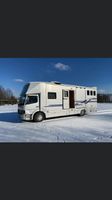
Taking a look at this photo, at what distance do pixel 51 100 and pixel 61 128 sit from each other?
1320 mm

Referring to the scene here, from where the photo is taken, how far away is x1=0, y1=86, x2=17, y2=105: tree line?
21.2ft

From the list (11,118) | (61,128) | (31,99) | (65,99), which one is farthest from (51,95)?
(11,118)

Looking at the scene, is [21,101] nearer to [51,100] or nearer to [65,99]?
[51,100]

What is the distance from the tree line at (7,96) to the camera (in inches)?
254

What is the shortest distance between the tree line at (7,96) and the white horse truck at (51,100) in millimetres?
258

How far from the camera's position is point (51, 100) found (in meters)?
6.91

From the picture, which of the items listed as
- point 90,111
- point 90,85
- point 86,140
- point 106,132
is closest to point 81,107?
point 90,111

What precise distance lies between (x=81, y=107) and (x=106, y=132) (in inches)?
76.9

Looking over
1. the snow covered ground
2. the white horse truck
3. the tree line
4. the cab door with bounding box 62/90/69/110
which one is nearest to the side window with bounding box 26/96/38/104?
the white horse truck

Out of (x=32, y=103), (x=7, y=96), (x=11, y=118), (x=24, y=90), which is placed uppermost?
(x=24, y=90)

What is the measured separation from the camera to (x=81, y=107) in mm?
7359

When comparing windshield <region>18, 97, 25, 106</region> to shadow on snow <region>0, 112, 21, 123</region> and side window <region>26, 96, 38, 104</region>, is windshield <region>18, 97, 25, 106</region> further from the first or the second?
shadow on snow <region>0, 112, 21, 123</region>

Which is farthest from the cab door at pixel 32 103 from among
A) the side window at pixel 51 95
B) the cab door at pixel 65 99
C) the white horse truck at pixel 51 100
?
the cab door at pixel 65 99

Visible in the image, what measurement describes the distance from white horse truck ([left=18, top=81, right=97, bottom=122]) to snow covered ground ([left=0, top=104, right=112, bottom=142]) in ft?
0.87
